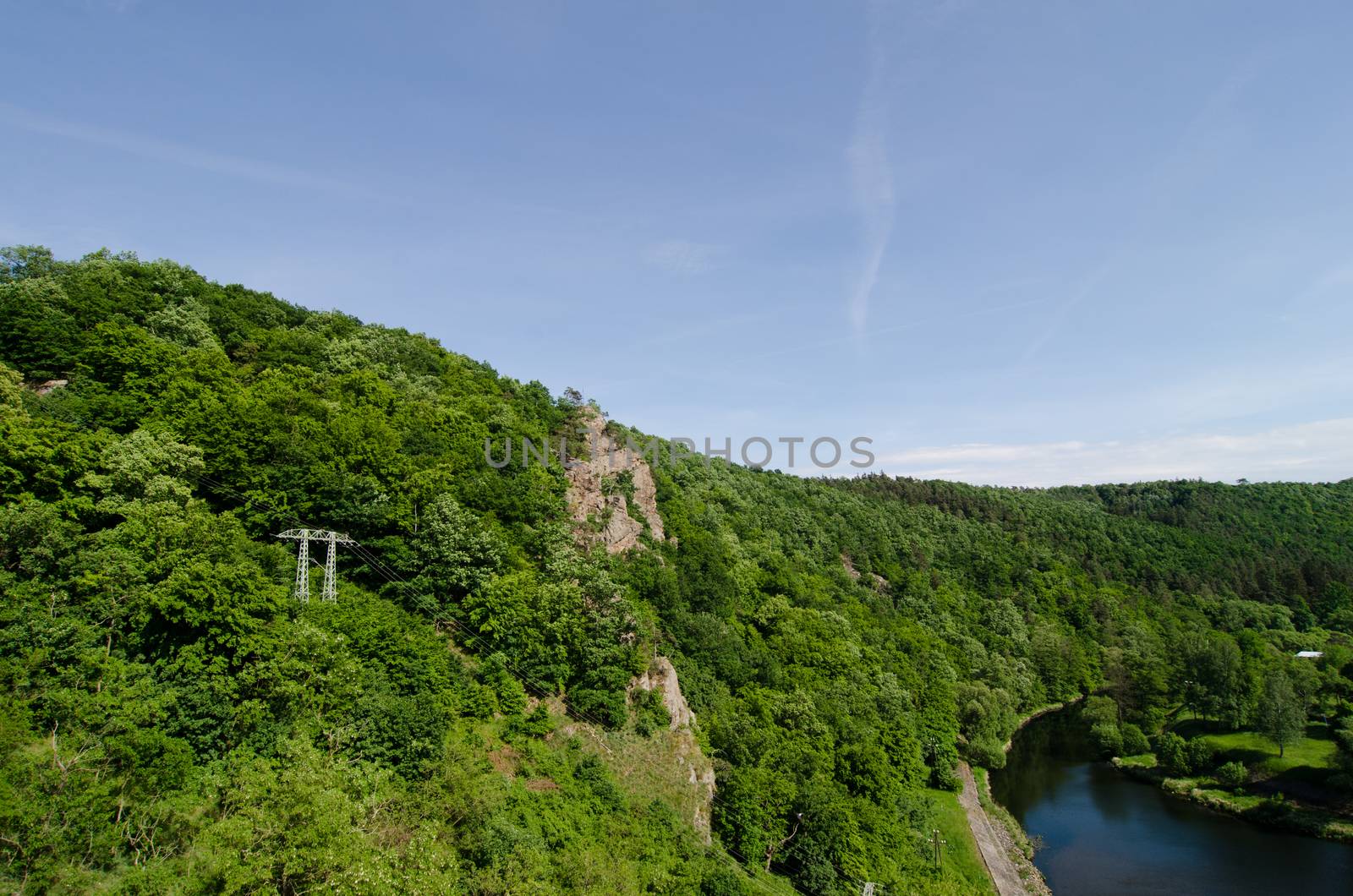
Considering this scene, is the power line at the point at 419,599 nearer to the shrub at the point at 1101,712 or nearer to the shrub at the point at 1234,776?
the shrub at the point at 1234,776

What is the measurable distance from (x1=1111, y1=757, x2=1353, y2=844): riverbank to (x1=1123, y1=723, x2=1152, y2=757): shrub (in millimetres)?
4398

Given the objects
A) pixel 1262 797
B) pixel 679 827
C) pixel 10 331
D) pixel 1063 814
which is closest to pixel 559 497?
pixel 679 827

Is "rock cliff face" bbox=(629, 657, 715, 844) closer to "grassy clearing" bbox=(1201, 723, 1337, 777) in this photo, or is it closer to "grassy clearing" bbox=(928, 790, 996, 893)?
"grassy clearing" bbox=(928, 790, 996, 893)

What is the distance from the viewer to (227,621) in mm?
24141

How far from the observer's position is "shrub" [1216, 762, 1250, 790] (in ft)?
189

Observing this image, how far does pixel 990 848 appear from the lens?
45688 millimetres

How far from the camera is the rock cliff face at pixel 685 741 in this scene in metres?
35.7

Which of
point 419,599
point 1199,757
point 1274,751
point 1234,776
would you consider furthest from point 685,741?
point 1274,751

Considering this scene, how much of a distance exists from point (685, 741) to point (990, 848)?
24.3 m

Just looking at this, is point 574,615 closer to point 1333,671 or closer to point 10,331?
point 10,331

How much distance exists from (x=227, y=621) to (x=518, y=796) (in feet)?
42.8

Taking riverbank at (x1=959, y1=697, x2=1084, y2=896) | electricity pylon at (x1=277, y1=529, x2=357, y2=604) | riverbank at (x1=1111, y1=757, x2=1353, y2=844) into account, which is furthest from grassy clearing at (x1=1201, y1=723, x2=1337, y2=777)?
electricity pylon at (x1=277, y1=529, x2=357, y2=604)

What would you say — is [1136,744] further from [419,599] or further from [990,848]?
[419,599]

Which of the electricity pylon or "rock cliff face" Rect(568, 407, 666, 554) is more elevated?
"rock cliff face" Rect(568, 407, 666, 554)
